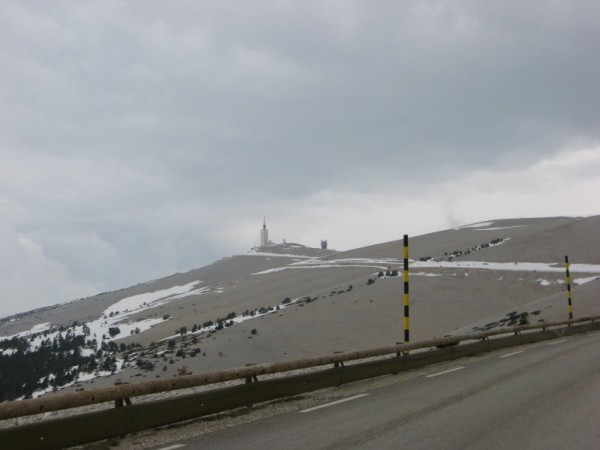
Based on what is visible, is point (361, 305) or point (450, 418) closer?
point (450, 418)

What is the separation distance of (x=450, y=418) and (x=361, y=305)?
45360mm

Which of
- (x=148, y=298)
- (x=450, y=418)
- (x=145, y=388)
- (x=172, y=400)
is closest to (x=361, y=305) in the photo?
(x=450, y=418)

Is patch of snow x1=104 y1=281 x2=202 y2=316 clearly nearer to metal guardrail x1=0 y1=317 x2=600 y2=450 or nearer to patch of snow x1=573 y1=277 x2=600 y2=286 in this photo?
patch of snow x1=573 y1=277 x2=600 y2=286

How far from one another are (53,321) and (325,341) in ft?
276

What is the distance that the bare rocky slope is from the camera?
134 feet

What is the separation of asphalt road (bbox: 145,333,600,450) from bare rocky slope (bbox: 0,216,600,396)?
2452 centimetres

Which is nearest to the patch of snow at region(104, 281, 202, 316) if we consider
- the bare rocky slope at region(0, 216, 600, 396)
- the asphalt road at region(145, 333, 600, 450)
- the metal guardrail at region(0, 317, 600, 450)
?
the bare rocky slope at region(0, 216, 600, 396)

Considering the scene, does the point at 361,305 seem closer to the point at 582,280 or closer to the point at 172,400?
the point at 582,280

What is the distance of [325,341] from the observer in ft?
143

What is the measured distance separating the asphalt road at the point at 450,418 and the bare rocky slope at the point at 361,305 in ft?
80.4

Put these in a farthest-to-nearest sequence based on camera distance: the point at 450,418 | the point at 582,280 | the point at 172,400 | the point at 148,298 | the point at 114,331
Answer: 1. the point at 148,298
2. the point at 114,331
3. the point at 582,280
4. the point at 172,400
5. the point at 450,418

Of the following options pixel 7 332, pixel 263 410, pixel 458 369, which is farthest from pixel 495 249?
pixel 7 332

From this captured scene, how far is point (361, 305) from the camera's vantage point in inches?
2141

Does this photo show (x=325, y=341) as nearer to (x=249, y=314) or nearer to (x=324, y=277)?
(x=249, y=314)
